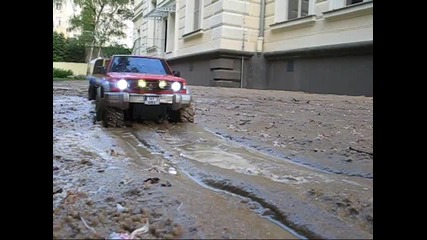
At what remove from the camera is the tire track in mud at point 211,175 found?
2740mm

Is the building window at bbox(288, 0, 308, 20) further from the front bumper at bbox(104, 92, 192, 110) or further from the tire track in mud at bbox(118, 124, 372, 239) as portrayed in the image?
the tire track in mud at bbox(118, 124, 372, 239)

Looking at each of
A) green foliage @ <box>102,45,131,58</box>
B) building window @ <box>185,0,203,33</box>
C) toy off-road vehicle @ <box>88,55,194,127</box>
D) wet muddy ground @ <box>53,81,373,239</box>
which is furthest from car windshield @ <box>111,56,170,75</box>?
green foliage @ <box>102,45,131,58</box>

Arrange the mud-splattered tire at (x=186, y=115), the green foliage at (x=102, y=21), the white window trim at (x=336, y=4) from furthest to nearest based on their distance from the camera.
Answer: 1. the green foliage at (x=102, y=21)
2. the white window trim at (x=336, y=4)
3. the mud-splattered tire at (x=186, y=115)

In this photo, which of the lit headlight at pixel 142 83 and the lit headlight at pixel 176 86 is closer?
the lit headlight at pixel 142 83

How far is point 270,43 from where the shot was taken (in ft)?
51.3

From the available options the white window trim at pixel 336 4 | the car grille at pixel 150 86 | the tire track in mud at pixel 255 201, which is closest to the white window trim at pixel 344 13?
the white window trim at pixel 336 4

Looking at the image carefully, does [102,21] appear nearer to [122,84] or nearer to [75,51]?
[75,51]

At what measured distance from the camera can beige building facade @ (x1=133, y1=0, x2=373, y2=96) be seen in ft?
37.3

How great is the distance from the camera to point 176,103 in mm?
7504

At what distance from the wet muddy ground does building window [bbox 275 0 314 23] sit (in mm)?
7071

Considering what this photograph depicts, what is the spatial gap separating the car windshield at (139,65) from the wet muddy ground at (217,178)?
40.0 inches

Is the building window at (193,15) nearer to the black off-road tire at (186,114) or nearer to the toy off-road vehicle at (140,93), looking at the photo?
the toy off-road vehicle at (140,93)

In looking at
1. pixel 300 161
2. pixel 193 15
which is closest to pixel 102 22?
pixel 193 15

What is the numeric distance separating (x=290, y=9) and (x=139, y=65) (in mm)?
8558
